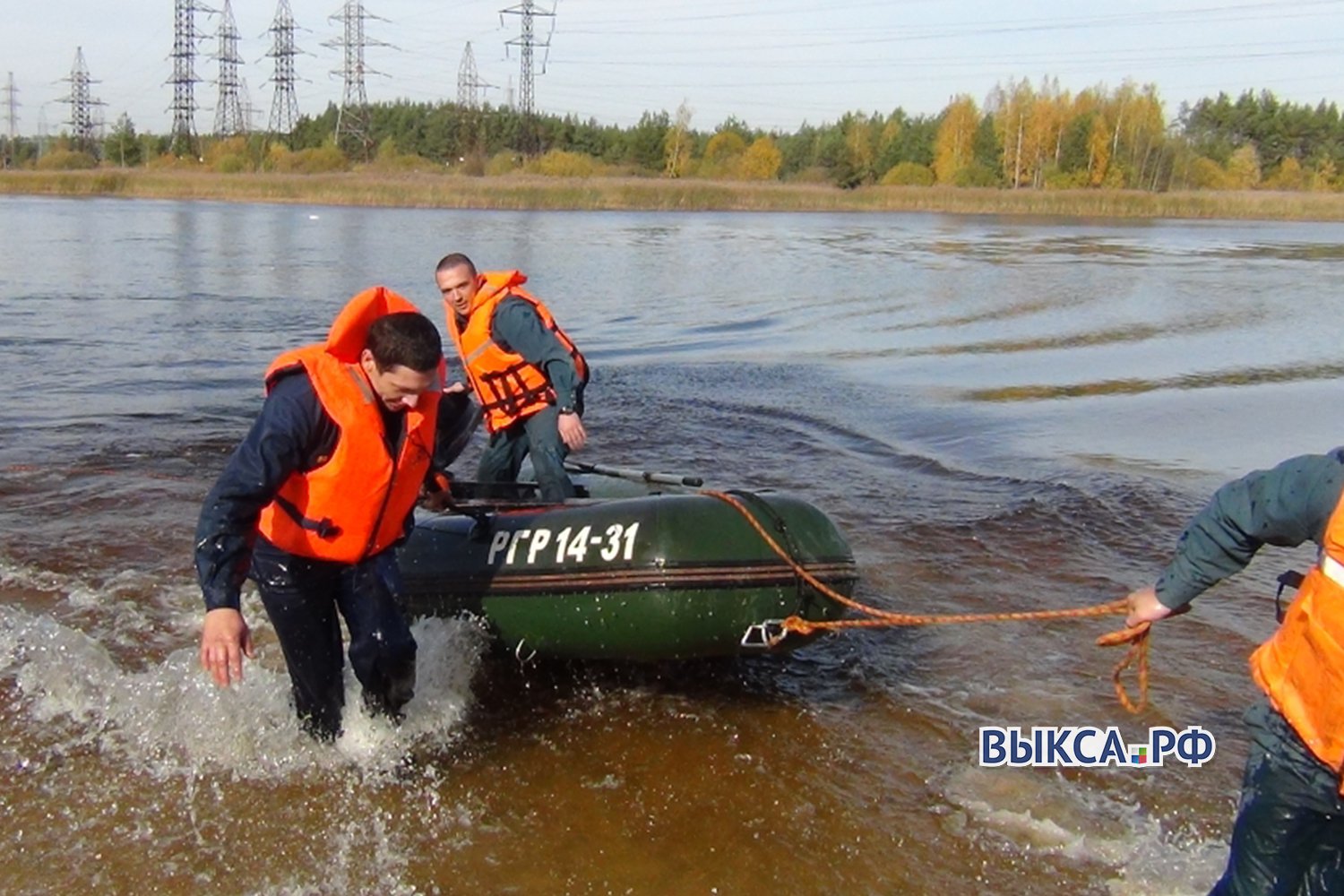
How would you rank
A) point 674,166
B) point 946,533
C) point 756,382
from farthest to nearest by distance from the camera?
point 674,166
point 756,382
point 946,533

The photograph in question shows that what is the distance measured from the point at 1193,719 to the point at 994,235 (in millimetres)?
31880

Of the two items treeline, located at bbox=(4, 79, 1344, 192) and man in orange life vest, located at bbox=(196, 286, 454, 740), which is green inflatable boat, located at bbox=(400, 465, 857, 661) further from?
treeline, located at bbox=(4, 79, 1344, 192)

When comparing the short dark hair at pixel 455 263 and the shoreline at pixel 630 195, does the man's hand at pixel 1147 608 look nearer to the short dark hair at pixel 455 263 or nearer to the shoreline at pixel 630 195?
the short dark hair at pixel 455 263

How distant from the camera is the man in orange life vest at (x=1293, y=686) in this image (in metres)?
2.58

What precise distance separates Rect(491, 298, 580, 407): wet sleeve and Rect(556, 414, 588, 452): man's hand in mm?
67

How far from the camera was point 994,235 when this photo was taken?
3500cm

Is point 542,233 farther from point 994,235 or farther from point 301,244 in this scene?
point 994,235

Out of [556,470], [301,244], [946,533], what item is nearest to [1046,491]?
[946,533]

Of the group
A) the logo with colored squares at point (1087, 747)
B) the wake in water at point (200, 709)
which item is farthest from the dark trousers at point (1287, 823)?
the wake in water at point (200, 709)

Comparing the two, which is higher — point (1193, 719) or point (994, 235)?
point (994, 235)

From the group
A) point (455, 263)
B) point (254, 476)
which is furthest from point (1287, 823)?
point (455, 263)

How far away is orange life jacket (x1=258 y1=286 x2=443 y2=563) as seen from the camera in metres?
3.57

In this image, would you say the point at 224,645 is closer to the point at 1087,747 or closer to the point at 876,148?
the point at 1087,747

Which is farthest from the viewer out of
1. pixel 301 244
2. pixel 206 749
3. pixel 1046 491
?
pixel 301 244
